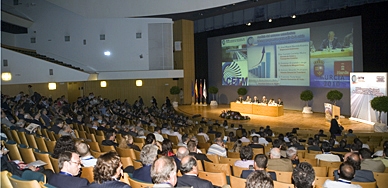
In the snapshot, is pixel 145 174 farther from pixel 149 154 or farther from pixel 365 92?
pixel 365 92

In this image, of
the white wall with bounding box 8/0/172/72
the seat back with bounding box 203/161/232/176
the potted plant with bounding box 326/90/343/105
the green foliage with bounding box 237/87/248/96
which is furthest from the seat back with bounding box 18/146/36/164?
the white wall with bounding box 8/0/172/72

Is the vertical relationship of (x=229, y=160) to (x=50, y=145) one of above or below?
below

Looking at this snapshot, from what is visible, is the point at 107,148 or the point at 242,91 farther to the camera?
the point at 242,91

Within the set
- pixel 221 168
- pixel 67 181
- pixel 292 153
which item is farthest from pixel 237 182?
pixel 292 153

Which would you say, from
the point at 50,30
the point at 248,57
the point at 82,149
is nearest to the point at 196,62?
the point at 248,57

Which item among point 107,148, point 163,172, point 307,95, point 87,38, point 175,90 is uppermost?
point 87,38

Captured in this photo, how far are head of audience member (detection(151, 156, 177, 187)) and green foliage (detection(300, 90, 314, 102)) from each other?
49.6 ft

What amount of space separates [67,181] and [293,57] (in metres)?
15.9

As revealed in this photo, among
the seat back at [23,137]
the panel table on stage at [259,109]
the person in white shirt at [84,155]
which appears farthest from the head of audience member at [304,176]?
the panel table on stage at [259,109]

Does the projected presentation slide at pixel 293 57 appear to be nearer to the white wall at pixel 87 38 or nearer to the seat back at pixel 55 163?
the white wall at pixel 87 38

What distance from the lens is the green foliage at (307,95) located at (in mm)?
16953

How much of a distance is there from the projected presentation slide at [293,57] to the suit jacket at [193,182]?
1402 cm

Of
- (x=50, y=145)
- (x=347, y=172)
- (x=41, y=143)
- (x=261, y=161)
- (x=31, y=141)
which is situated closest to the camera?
(x=347, y=172)

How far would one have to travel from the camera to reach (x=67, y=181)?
3482 mm
